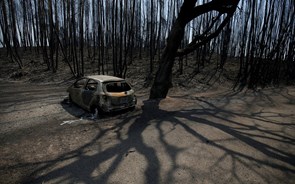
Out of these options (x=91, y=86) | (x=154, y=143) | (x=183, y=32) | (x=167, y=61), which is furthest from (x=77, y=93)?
(x=183, y=32)

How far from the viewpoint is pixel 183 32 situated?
9789mm

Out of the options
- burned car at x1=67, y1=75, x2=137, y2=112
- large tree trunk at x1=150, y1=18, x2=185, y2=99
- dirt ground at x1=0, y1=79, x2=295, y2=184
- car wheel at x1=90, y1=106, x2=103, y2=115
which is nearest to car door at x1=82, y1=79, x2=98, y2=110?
burned car at x1=67, y1=75, x2=137, y2=112

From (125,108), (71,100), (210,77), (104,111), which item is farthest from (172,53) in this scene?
(210,77)

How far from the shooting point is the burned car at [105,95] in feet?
24.5

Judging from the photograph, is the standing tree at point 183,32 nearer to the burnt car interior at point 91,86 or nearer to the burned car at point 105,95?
the burned car at point 105,95

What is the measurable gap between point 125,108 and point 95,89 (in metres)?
A: 1.39

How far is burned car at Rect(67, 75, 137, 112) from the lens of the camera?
747 cm

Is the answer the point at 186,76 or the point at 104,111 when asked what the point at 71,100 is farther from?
the point at 186,76

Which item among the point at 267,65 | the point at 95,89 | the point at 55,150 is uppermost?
the point at 267,65

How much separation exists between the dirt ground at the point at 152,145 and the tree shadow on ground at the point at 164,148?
2 cm

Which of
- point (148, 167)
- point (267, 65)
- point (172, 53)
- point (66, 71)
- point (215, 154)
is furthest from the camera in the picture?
point (66, 71)

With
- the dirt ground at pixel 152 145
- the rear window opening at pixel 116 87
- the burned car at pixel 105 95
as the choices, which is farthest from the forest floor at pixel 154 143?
the rear window opening at pixel 116 87

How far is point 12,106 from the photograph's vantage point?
9.25 m

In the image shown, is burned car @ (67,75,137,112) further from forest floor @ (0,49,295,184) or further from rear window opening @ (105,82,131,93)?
forest floor @ (0,49,295,184)
